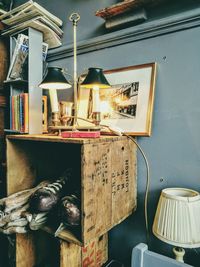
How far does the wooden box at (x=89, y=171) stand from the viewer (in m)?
0.92

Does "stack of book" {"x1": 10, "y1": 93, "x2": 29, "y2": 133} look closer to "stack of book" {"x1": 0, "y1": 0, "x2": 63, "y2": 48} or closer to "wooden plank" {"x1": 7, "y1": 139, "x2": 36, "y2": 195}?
"wooden plank" {"x1": 7, "y1": 139, "x2": 36, "y2": 195}

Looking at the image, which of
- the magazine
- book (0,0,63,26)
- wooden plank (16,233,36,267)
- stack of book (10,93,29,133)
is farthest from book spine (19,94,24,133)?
wooden plank (16,233,36,267)

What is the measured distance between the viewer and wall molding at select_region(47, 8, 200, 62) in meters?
1.12

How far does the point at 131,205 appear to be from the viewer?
123 centimetres

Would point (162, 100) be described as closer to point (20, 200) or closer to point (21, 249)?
point (20, 200)

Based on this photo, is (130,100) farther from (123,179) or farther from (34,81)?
(34,81)

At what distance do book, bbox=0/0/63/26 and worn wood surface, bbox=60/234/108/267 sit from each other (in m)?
1.33

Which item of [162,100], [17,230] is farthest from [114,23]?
[17,230]

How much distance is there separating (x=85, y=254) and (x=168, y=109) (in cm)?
87

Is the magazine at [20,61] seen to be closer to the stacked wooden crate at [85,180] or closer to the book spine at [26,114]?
the book spine at [26,114]

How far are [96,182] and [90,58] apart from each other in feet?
2.88

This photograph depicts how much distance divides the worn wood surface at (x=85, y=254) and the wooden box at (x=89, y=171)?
14cm

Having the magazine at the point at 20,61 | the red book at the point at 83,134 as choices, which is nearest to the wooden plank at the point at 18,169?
the red book at the point at 83,134

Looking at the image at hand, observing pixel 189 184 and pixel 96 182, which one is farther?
pixel 189 184
